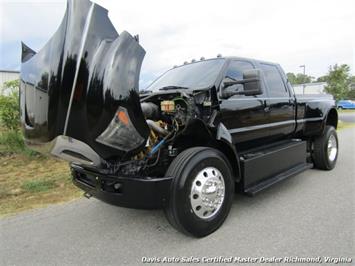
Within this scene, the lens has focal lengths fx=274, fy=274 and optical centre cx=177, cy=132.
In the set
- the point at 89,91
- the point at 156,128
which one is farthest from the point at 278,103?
the point at 89,91

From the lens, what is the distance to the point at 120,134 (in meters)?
2.42

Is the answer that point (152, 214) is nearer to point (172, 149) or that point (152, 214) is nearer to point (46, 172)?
point (172, 149)

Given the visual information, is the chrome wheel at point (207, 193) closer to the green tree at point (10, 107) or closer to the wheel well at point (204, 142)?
the wheel well at point (204, 142)

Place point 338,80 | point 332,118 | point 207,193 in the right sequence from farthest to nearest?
point 338,80
point 332,118
point 207,193

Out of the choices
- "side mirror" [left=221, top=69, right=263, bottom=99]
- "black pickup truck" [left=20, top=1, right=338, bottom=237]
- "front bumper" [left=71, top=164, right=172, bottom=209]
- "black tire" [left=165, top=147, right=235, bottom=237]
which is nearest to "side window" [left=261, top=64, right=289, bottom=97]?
"black pickup truck" [left=20, top=1, right=338, bottom=237]

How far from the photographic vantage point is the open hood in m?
2.26

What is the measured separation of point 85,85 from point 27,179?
3807mm

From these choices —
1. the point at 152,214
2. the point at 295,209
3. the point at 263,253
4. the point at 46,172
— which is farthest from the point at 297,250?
the point at 46,172

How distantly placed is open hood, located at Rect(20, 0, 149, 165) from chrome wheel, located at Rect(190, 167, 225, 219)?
3.13 feet

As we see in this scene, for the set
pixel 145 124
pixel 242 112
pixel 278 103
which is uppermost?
pixel 278 103

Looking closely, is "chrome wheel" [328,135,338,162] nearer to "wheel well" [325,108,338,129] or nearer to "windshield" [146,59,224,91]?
"wheel well" [325,108,338,129]

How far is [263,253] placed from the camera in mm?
→ 2646

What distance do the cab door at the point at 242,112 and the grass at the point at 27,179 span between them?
2674 millimetres

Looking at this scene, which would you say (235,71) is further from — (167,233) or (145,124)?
(167,233)
